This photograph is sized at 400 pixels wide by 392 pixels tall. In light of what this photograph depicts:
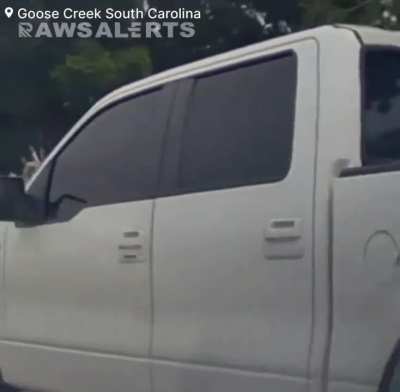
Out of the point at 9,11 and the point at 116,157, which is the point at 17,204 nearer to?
the point at 116,157

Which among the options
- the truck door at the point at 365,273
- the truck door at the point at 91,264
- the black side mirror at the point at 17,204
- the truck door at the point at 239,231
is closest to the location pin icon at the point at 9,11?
the truck door at the point at 91,264

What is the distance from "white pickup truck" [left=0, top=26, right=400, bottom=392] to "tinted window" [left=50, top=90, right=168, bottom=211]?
0.04ft

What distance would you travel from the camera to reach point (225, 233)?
4180 millimetres

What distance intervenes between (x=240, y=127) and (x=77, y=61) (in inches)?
375

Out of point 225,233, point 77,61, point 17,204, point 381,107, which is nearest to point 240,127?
point 225,233

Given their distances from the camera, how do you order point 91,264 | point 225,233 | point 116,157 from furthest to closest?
point 116,157 → point 91,264 → point 225,233

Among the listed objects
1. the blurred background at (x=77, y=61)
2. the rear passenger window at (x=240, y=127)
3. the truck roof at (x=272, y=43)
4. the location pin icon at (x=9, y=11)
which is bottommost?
the rear passenger window at (x=240, y=127)

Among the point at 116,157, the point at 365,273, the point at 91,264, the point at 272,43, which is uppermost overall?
the point at 272,43

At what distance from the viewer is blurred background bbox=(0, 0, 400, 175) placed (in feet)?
41.7

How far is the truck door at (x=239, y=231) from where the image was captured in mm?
3861

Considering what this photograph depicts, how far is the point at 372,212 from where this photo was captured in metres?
3.51

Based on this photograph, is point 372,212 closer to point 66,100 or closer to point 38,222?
point 38,222

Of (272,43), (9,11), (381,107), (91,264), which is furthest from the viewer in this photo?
(9,11)

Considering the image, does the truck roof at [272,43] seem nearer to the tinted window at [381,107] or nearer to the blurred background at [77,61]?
the tinted window at [381,107]
